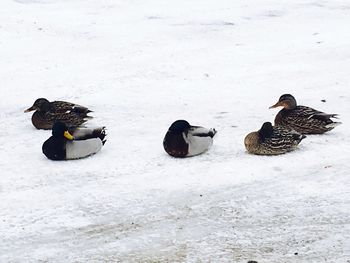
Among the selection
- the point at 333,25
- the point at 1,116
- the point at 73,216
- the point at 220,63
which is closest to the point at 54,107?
the point at 1,116

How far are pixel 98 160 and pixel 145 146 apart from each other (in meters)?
0.79

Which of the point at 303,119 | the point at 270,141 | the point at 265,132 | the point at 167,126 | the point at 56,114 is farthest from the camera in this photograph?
the point at 167,126

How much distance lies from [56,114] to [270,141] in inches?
128

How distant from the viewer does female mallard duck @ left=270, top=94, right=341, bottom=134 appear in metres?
10.5

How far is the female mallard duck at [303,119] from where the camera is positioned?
10547 mm

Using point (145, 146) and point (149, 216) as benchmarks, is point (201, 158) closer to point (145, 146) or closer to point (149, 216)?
point (145, 146)

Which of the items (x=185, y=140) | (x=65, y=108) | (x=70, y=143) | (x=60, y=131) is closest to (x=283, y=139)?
(x=185, y=140)

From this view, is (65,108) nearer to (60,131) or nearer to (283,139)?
(60,131)

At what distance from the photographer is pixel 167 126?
1133 centimetres

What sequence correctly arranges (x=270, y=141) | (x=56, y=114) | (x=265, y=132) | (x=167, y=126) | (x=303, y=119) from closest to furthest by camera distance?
(x=270, y=141) < (x=265, y=132) < (x=303, y=119) < (x=56, y=114) < (x=167, y=126)

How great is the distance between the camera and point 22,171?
9438 mm

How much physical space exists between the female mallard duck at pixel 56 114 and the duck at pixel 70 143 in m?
1.00

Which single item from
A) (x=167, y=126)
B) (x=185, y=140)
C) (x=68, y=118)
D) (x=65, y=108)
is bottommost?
(x=167, y=126)

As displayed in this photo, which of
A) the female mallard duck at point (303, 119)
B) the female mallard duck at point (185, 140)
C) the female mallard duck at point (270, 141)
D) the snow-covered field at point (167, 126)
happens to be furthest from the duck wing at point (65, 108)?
the female mallard duck at point (303, 119)
